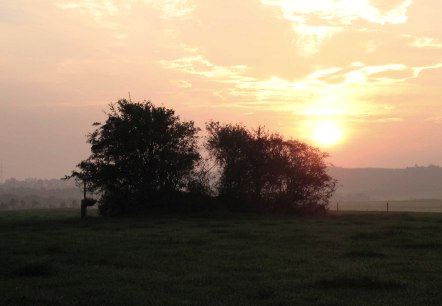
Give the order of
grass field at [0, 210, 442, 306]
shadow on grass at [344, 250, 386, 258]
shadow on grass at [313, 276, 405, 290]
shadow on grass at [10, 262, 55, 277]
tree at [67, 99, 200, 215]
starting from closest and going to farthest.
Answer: grass field at [0, 210, 442, 306] < shadow on grass at [313, 276, 405, 290] < shadow on grass at [10, 262, 55, 277] < shadow on grass at [344, 250, 386, 258] < tree at [67, 99, 200, 215]

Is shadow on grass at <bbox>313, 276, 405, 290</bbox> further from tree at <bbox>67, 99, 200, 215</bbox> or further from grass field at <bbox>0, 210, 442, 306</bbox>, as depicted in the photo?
tree at <bbox>67, 99, 200, 215</bbox>

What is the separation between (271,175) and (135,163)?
1422 centimetres

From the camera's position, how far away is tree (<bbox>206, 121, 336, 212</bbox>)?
54.6 meters

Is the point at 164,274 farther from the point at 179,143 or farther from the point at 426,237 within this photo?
the point at 179,143

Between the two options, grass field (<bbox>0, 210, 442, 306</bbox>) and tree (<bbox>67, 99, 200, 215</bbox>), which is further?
tree (<bbox>67, 99, 200, 215</bbox>)

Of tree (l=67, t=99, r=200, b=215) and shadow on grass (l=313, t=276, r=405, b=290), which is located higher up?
tree (l=67, t=99, r=200, b=215)

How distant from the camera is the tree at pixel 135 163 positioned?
51.7 metres

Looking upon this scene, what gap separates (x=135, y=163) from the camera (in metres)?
52.2

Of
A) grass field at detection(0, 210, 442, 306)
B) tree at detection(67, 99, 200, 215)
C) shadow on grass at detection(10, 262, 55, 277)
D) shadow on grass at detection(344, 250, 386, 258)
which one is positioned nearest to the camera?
grass field at detection(0, 210, 442, 306)

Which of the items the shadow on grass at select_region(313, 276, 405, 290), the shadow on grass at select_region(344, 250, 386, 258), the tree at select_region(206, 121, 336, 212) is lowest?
the shadow on grass at select_region(313, 276, 405, 290)

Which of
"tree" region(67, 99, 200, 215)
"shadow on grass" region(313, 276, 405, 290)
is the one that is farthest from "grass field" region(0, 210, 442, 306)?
"tree" region(67, 99, 200, 215)

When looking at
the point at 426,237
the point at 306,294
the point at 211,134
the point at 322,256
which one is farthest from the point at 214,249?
the point at 211,134

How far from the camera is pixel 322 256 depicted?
72.9ft

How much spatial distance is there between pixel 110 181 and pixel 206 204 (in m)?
9.82
